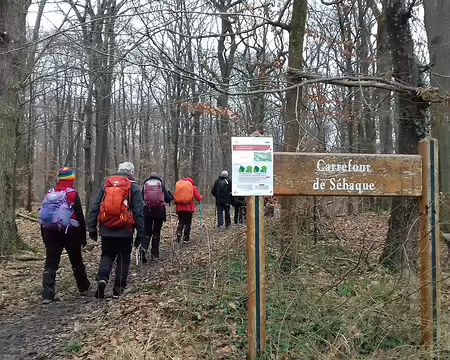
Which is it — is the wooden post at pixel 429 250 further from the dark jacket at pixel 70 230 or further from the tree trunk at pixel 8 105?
the tree trunk at pixel 8 105

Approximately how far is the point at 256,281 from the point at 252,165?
1.01 m

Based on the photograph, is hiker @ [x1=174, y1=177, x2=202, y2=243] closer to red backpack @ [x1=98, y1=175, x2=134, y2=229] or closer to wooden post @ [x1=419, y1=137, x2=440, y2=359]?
red backpack @ [x1=98, y1=175, x2=134, y2=229]

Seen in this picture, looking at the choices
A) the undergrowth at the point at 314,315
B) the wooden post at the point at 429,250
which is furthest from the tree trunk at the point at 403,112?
the wooden post at the point at 429,250

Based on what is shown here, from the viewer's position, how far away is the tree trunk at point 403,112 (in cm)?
677

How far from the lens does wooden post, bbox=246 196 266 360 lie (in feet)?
13.0

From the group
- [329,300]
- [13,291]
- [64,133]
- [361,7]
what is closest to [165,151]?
[64,133]

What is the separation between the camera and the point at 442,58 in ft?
26.3

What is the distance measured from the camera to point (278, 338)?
413 centimetres

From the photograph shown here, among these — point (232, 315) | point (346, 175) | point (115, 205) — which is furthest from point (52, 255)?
point (346, 175)

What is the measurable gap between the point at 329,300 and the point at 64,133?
3294cm

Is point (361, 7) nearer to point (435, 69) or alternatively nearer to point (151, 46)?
point (435, 69)

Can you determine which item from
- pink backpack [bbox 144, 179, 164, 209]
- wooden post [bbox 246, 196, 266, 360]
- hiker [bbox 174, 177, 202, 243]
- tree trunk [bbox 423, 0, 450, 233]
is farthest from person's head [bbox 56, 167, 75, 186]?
tree trunk [bbox 423, 0, 450, 233]

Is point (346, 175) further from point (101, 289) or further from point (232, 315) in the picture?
point (101, 289)

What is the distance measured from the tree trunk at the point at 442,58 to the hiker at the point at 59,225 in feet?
19.4
